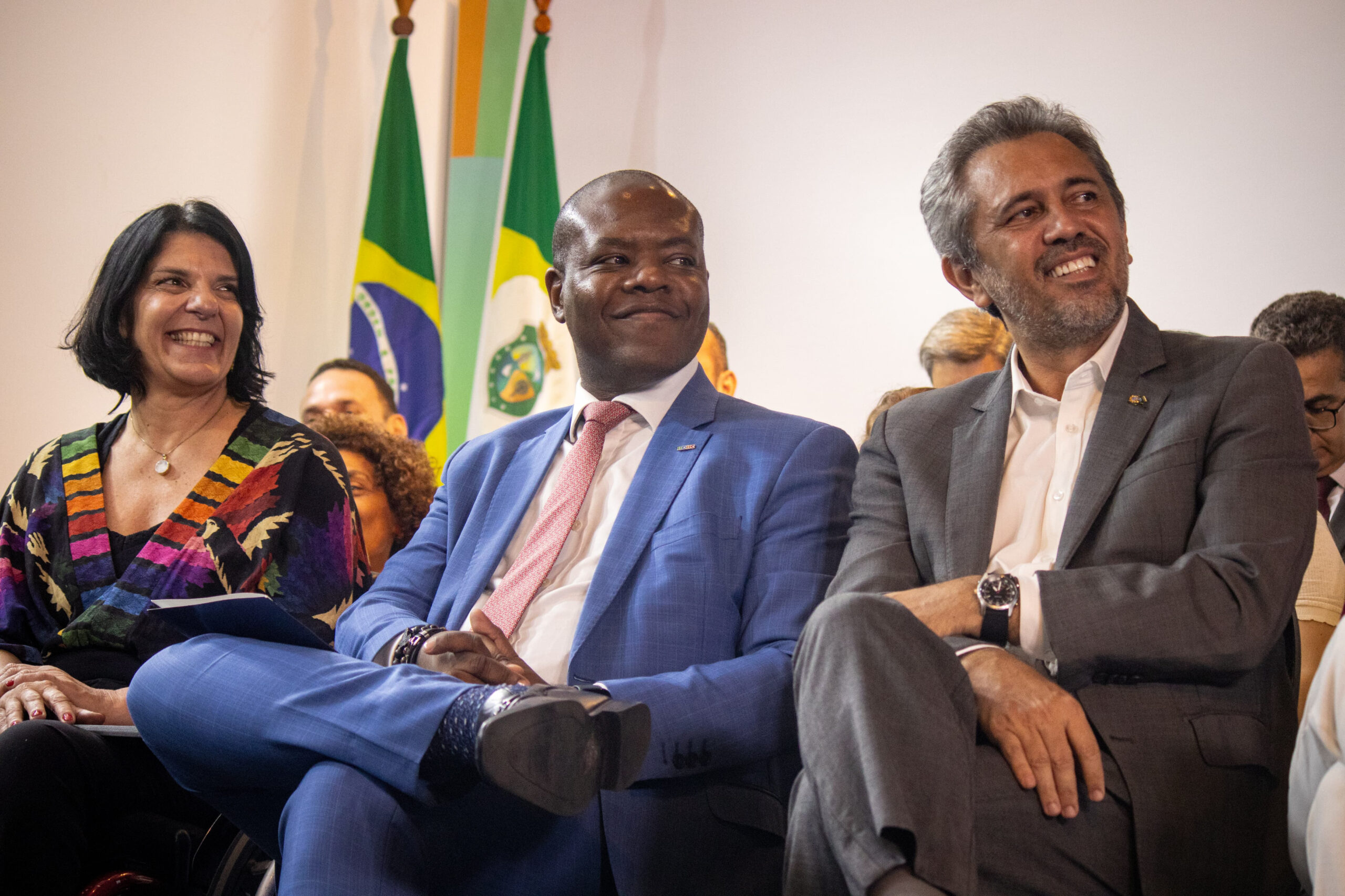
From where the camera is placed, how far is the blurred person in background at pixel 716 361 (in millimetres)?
3668

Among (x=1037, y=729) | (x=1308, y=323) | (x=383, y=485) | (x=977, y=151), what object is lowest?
(x=383, y=485)

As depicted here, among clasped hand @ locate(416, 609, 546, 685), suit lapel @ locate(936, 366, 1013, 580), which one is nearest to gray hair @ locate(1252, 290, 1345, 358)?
suit lapel @ locate(936, 366, 1013, 580)

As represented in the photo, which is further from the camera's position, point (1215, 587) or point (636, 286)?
point (636, 286)

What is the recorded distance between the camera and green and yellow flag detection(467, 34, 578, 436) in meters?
4.52

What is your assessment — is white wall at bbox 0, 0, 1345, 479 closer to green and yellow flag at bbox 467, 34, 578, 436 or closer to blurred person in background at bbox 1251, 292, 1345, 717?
green and yellow flag at bbox 467, 34, 578, 436

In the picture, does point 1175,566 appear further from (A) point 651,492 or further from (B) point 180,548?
(B) point 180,548

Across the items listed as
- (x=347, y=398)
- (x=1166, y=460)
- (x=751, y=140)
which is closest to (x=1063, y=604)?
(x=1166, y=460)

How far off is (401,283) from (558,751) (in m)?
3.42

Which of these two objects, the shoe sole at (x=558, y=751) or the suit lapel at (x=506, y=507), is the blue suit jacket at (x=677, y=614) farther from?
the shoe sole at (x=558, y=751)

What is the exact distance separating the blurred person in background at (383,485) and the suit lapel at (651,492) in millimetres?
1131

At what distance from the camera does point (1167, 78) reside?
3.74m

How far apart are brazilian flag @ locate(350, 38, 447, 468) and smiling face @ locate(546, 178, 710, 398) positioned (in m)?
2.23

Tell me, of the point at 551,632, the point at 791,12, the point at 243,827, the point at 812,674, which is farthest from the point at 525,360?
the point at 812,674

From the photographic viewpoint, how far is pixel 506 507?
6.81ft
